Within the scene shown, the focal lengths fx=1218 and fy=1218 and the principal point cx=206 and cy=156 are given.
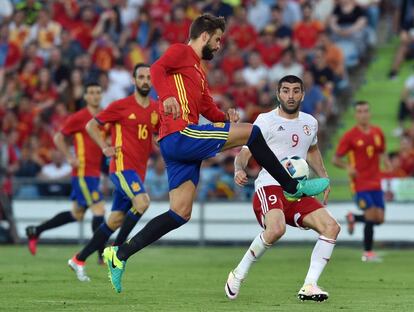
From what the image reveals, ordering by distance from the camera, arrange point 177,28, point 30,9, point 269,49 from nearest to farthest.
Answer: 1. point 269,49
2. point 177,28
3. point 30,9

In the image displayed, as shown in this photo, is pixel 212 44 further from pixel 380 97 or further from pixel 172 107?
pixel 380 97

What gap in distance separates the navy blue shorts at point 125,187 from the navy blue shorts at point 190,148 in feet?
11.9

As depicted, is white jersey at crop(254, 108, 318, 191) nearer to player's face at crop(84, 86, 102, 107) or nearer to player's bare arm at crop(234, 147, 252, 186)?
player's bare arm at crop(234, 147, 252, 186)

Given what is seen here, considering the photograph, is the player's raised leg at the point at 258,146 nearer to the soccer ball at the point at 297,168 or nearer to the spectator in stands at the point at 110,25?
the soccer ball at the point at 297,168

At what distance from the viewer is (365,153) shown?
1908cm

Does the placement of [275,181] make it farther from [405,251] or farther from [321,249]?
[405,251]

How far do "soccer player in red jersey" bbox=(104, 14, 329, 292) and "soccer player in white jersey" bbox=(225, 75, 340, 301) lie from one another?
29cm

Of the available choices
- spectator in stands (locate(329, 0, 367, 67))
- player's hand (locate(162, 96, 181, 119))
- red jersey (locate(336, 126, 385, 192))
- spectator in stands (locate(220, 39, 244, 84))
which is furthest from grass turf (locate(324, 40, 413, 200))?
player's hand (locate(162, 96, 181, 119))

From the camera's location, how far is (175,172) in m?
11.5

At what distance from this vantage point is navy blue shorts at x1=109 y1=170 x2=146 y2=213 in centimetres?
1520

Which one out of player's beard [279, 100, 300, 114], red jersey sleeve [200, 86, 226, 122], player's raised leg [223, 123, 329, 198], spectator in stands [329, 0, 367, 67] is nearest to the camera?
player's raised leg [223, 123, 329, 198]

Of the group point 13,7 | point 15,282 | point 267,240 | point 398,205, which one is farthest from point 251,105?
point 267,240

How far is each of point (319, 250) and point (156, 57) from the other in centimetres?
1558

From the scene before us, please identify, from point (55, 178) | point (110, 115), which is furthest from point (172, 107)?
point (55, 178)
